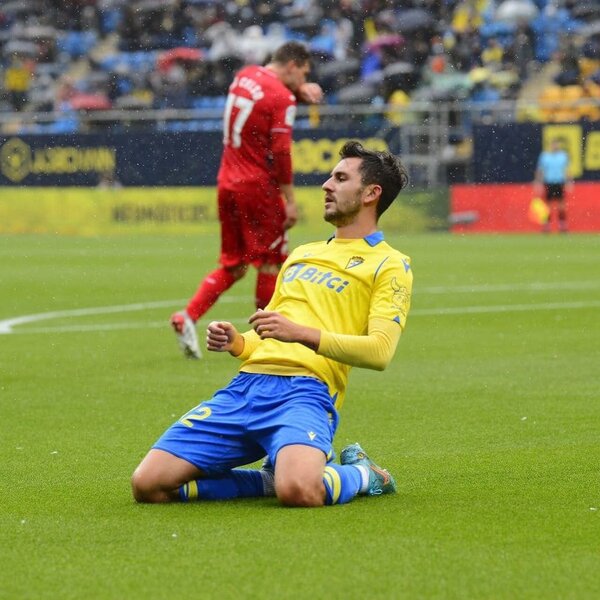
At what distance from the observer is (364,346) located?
5691mm

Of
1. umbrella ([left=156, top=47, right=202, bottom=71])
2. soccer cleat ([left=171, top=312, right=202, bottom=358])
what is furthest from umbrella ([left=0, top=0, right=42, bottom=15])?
soccer cleat ([left=171, top=312, right=202, bottom=358])

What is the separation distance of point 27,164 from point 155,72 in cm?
479

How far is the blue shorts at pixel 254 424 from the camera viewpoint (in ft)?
18.9

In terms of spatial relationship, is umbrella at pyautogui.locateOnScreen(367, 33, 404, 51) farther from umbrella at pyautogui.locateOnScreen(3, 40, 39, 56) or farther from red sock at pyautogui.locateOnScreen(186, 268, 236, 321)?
red sock at pyautogui.locateOnScreen(186, 268, 236, 321)

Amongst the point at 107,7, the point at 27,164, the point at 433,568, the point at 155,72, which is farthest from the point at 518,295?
the point at 107,7

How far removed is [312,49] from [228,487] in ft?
94.7

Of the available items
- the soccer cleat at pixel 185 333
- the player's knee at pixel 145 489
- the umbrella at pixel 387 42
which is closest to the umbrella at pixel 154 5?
the umbrella at pixel 387 42

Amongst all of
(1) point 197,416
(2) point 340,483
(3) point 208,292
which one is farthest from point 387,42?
(2) point 340,483

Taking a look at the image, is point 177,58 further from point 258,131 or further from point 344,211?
point 344,211

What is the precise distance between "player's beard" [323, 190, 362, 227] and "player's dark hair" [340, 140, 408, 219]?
82mm

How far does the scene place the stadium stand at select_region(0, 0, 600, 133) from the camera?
1247 inches

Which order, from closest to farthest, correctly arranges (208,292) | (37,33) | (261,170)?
(208,292) < (261,170) < (37,33)

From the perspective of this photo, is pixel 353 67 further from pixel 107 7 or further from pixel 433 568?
pixel 433 568

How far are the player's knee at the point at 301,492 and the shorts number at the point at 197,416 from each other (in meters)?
0.51
